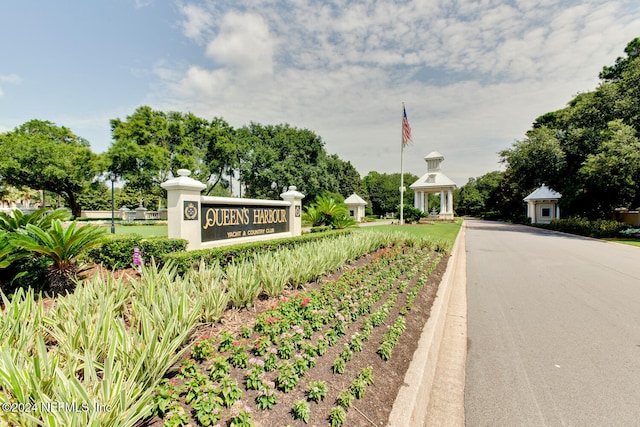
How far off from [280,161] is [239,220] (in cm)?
2500

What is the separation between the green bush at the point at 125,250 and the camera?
18.0 ft

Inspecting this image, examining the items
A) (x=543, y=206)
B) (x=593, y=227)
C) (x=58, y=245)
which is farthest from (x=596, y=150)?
(x=58, y=245)

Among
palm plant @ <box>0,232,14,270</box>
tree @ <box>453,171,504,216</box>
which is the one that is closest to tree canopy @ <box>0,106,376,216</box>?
palm plant @ <box>0,232,14,270</box>

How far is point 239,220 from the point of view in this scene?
768cm

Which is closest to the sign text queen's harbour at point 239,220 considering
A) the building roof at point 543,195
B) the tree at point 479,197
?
the building roof at point 543,195

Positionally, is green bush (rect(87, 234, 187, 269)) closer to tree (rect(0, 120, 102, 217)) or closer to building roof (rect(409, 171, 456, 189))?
tree (rect(0, 120, 102, 217))

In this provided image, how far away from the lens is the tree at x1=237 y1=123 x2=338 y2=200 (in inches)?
1206

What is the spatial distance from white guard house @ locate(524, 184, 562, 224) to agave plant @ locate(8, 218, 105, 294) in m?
44.5

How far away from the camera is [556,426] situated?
8.00 feet

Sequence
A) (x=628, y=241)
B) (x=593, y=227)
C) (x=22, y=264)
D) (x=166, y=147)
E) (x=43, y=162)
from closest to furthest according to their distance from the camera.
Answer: (x=22, y=264) < (x=628, y=241) < (x=593, y=227) < (x=43, y=162) < (x=166, y=147)

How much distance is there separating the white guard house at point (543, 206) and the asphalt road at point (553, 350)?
115ft

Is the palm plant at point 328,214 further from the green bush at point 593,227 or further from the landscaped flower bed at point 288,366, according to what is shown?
the green bush at point 593,227

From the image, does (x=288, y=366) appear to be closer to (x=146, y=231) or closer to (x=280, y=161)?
(x=146, y=231)

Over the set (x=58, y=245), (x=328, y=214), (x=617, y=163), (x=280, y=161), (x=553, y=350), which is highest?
(x=280, y=161)
